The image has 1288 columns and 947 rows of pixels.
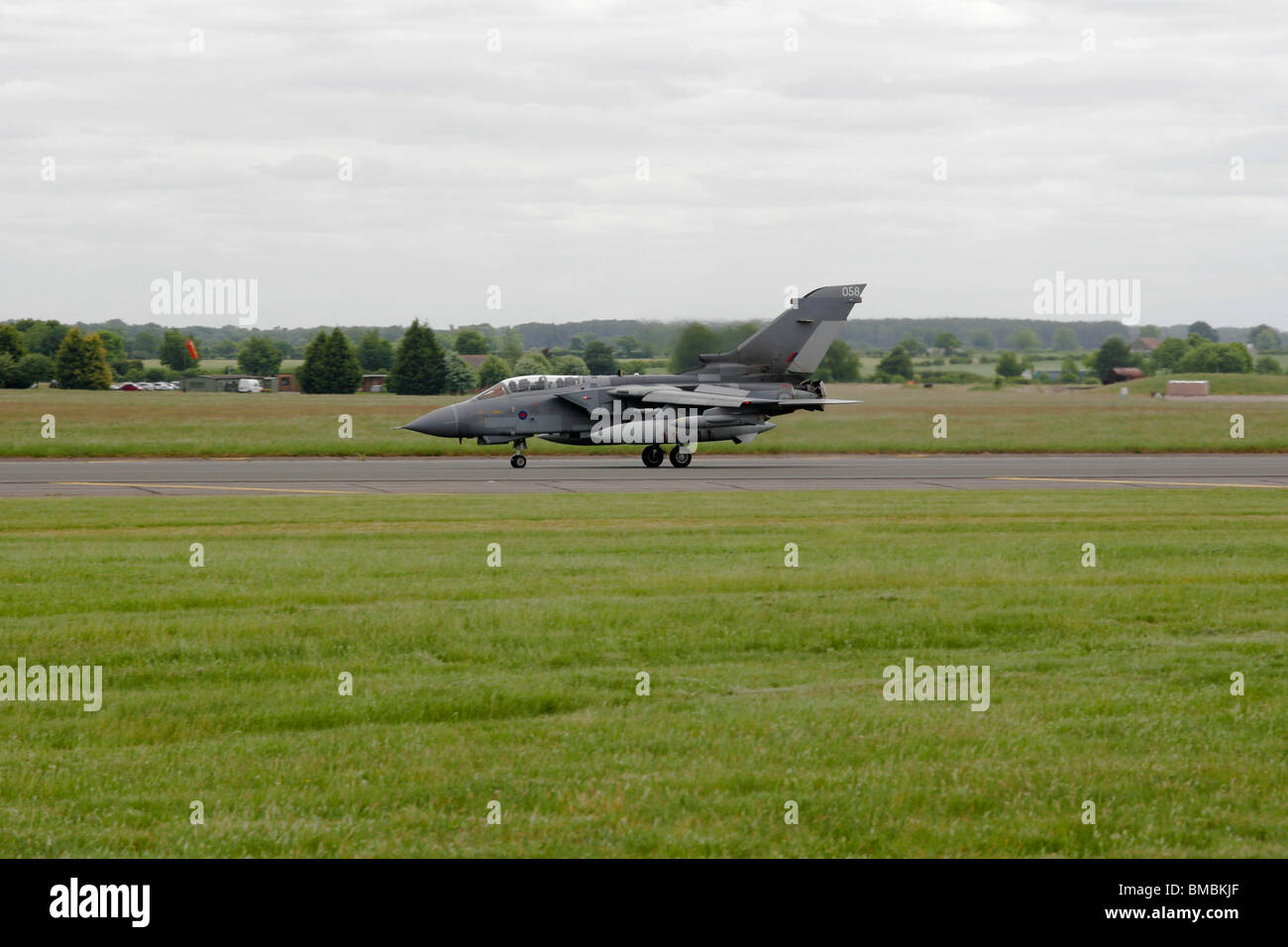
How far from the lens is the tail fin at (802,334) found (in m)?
39.3

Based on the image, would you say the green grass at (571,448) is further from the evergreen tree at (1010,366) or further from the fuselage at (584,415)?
the evergreen tree at (1010,366)

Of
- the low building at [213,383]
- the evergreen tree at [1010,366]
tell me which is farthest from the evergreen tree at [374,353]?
the evergreen tree at [1010,366]

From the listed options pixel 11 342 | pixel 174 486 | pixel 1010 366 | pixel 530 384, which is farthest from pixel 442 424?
pixel 1010 366

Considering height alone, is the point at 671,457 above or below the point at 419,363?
below

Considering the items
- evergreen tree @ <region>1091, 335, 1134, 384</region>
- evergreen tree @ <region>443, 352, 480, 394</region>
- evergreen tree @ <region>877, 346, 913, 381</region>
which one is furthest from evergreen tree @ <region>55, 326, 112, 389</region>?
evergreen tree @ <region>1091, 335, 1134, 384</region>

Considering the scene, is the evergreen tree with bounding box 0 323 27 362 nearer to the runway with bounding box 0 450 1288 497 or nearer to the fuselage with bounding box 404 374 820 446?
the runway with bounding box 0 450 1288 497

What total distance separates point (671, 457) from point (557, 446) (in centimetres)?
1402

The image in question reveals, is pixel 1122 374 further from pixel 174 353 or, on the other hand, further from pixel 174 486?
pixel 174 486

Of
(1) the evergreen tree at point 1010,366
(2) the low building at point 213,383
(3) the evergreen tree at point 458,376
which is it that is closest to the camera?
(3) the evergreen tree at point 458,376

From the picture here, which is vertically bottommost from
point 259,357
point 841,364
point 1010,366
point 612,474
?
point 612,474

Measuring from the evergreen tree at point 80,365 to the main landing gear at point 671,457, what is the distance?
263ft

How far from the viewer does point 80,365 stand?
10588cm
